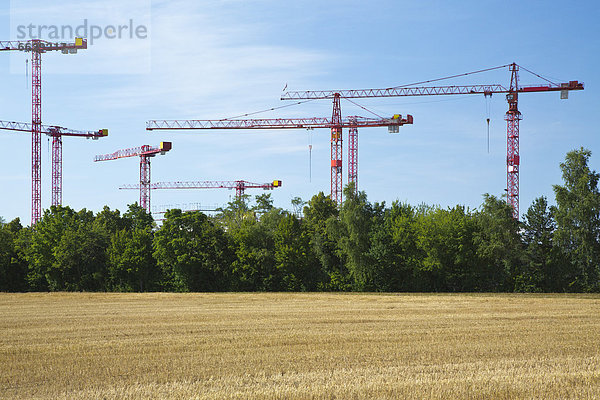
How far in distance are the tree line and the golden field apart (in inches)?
1466

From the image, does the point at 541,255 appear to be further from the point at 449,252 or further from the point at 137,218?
the point at 137,218

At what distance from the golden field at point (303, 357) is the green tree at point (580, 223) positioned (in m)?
36.1

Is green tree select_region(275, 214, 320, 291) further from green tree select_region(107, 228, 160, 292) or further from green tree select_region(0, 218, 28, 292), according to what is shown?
green tree select_region(0, 218, 28, 292)

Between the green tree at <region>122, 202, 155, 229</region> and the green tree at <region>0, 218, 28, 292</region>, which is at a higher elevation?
the green tree at <region>122, 202, 155, 229</region>

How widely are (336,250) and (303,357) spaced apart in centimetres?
5851

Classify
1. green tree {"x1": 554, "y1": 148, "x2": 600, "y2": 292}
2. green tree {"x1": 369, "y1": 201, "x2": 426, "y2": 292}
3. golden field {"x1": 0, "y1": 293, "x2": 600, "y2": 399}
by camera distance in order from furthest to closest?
1. green tree {"x1": 369, "y1": 201, "x2": 426, "y2": 292}
2. green tree {"x1": 554, "y1": 148, "x2": 600, "y2": 292}
3. golden field {"x1": 0, "y1": 293, "x2": 600, "y2": 399}

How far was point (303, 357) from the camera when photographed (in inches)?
825

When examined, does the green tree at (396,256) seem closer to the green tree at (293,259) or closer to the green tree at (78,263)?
the green tree at (293,259)

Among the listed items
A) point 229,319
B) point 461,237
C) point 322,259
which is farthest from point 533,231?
point 229,319

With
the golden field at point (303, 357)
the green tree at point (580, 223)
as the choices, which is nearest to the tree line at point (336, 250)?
the green tree at point (580, 223)

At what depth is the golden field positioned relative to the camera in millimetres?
16062

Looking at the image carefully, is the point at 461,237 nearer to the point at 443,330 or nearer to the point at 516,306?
the point at 516,306

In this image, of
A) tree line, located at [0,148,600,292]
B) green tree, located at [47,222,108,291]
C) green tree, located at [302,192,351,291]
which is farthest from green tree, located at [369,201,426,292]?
green tree, located at [47,222,108,291]

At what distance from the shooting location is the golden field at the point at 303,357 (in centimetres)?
1606
